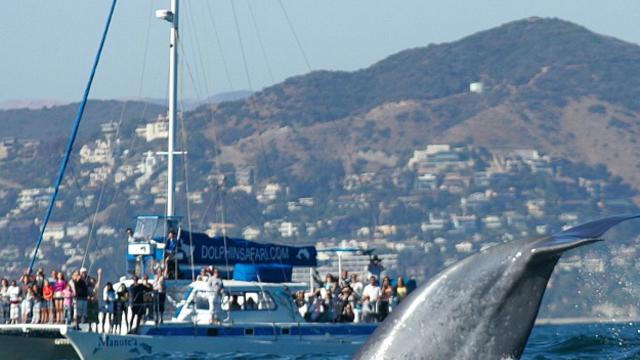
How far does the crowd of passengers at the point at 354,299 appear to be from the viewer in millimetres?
40812

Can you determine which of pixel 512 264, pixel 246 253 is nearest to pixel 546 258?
pixel 512 264

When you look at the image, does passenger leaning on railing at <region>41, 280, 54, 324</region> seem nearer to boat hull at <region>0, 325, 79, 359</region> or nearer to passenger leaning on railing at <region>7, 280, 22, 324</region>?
boat hull at <region>0, 325, 79, 359</region>

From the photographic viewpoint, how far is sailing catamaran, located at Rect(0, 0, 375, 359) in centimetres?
3869

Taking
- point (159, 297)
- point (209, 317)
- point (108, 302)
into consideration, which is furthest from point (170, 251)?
point (108, 302)

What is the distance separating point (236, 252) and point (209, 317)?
4.98 meters

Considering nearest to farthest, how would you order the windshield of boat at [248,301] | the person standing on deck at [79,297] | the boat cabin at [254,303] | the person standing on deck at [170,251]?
the person standing on deck at [79,297] → the boat cabin at [254,303] → the windshield of boat at [248,301] → the person standing on deck at [170,251]

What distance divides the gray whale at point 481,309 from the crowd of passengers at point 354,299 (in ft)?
104

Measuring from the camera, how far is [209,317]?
40250 millimetres

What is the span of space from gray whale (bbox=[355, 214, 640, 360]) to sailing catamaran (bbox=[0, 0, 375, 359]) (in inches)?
1193

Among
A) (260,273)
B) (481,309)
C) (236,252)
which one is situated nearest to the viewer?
(481,309)

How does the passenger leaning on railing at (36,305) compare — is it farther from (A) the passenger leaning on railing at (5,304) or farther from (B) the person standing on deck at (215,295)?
(B) the person standing on deck at (215,295)

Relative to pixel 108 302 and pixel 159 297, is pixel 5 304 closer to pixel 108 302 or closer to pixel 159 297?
pixel 108 302

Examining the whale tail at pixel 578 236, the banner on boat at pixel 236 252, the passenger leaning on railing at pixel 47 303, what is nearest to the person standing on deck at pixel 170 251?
the banner on boat at pixel 236 252

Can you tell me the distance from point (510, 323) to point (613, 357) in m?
26.7
